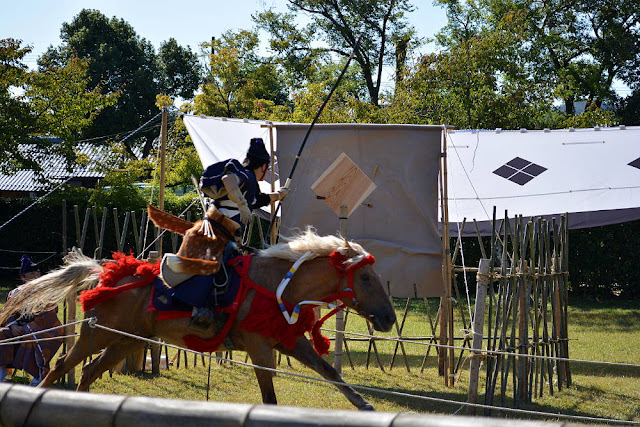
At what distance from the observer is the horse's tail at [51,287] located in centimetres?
537

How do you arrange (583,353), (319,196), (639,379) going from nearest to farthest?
(319,196), (639,379), (583,353)

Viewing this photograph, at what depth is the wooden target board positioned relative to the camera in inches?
271

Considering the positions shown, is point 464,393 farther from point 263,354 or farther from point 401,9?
point 401,9

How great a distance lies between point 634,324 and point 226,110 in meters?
12.1

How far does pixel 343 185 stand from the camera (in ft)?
22.8

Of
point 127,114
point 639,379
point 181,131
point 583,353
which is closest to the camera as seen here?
point 639,379

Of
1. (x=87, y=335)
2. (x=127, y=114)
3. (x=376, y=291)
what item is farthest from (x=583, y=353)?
(x=127, y=114)

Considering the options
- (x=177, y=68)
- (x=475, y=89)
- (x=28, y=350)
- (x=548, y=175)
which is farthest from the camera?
(x=177, y=68)

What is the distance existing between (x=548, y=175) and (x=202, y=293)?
5.78m

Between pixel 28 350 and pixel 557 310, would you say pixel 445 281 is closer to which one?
pixel 557 310

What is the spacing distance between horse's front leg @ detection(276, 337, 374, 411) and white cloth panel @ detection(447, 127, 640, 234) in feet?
13.9

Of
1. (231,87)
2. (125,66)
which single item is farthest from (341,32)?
(125,66)

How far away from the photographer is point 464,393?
290 inches

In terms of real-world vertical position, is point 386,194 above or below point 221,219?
above
